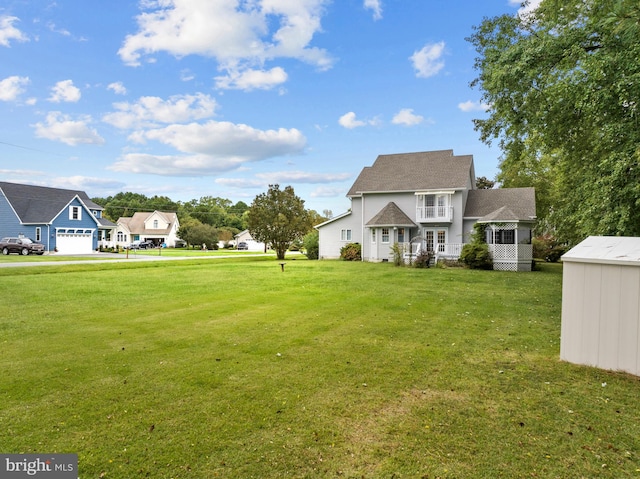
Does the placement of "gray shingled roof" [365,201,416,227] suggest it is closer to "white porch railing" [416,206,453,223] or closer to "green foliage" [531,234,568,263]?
"white porch railing" [416,206,453,223]

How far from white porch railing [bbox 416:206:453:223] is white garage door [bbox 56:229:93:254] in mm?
36456

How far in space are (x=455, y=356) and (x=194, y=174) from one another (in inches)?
2278

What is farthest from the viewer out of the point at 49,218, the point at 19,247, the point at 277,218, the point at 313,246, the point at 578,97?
the point at 49,218

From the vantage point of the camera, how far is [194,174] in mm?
56594

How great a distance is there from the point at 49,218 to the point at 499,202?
4308 centimetres

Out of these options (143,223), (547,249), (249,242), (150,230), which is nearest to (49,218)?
(150,230)

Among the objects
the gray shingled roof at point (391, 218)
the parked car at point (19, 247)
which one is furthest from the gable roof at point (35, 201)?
the gray shingled roof at point (391, 218)

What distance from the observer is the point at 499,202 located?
80.6ft

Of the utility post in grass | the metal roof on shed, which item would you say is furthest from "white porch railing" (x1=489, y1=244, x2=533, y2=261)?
the utility post in grass

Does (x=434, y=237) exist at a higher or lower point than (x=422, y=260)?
higher

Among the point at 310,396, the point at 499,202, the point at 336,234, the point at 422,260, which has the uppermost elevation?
the point at 499,202

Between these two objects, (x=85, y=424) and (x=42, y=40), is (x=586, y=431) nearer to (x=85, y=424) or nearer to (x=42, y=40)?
(x=85, y=424)

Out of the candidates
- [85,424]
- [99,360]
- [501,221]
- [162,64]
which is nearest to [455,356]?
[85,424]

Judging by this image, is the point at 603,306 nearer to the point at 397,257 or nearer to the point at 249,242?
the point at 397,257
